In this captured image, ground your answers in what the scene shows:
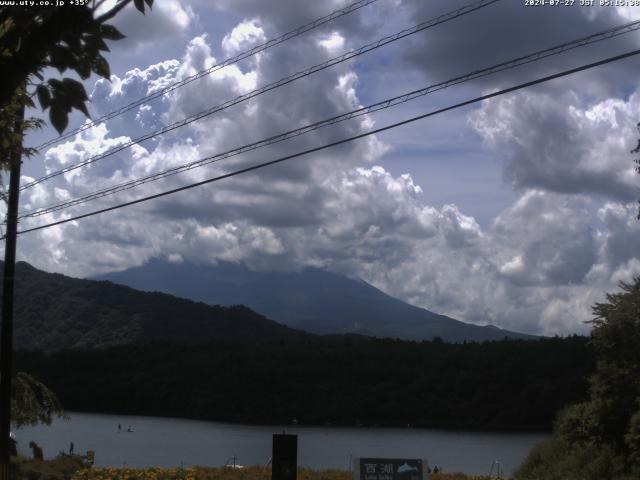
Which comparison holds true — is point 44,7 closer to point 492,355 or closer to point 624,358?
point 624,358

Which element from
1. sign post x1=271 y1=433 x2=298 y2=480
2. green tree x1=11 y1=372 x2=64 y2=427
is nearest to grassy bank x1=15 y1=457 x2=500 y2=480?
green tree x1=11 y1=372 x2=64 y2=427

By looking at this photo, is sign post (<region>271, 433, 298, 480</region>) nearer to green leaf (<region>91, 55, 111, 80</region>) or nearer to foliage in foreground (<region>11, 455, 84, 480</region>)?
foliage in foreground (<region>11, 455, 84, 480</region>)

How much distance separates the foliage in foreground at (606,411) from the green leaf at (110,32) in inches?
660

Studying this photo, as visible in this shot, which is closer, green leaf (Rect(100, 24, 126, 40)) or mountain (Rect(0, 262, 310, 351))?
green leaf (Rect(100, 24, 126, 40))

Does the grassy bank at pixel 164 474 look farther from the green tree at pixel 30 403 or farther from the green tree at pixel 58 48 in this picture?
the green tree at pixel 58 48

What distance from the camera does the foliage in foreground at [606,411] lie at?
19.5 m

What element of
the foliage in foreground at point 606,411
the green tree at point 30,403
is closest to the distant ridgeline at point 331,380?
the foliage in foreground at point 606,411

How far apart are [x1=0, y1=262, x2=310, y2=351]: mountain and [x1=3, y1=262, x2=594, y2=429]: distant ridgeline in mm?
11837

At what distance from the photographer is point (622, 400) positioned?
795 inches

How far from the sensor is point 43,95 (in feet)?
15.2

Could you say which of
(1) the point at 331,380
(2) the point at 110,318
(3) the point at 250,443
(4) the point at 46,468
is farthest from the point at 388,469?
(2) the point at 110,318

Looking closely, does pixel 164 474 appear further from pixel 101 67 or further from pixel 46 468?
pixel 101 67

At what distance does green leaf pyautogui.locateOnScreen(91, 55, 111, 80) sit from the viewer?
4.80 meters

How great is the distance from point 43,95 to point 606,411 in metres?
18.1
